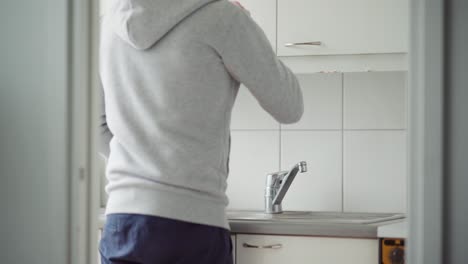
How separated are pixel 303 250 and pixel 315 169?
52 cm

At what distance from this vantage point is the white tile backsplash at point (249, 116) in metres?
2.42

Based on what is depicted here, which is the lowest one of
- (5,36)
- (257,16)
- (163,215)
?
(163,215)

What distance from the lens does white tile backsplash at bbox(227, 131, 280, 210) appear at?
2.40 meters

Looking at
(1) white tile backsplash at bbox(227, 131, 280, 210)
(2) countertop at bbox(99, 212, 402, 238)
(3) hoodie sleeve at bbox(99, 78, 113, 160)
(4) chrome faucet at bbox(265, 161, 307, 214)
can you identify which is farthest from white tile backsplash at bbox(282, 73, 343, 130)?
(3) hoodie sleeve at bbox(99, 78, 113, 160)

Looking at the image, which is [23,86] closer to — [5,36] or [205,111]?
[5,36]

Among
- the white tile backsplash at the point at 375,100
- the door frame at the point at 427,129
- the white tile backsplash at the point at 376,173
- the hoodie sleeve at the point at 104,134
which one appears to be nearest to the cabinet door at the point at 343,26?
the white tile backsplash at the point at 375,100

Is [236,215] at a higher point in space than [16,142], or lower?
lower

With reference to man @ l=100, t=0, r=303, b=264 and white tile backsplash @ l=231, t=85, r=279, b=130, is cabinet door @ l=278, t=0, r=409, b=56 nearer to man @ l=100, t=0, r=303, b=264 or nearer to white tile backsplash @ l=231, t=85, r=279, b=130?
white tile backsplash @ l=231, t=85, r=279, b=130

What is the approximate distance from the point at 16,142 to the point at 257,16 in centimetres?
169

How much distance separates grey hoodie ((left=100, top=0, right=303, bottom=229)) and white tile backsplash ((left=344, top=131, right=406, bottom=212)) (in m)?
1.30

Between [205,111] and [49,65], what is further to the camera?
[205,111]

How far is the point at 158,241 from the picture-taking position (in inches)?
40.7

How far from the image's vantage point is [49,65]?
0.51 m

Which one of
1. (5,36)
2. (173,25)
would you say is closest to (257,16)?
(173,25)
